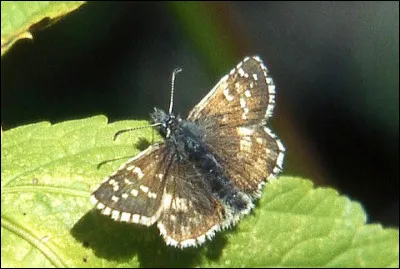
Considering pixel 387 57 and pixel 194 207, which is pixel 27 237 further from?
pixel 387 57

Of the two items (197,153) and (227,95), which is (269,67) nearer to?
(227,95)

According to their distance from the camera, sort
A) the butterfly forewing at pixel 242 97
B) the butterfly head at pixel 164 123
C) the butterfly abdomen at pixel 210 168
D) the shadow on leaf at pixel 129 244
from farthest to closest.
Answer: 1. the butterfly forewing at pixel 242 97
2. the butterfly head at pixel 164 123
3. the butterfly abdomen at pixel 210 168
4. the shadow on leaf at pixel 129 244

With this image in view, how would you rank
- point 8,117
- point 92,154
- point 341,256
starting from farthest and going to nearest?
point 8,117, point 341,256, point 92,154

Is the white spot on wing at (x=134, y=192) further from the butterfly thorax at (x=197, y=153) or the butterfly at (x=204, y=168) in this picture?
the butterfly thorax at (x=197, y=153)

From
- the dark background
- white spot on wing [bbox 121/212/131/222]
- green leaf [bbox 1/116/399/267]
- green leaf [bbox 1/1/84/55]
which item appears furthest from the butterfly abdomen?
the dark background

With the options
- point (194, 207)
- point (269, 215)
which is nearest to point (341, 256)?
point (269, 215)

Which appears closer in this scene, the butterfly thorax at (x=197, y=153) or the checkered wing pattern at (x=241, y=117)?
the butterfly thorax at (x=197, y=153)

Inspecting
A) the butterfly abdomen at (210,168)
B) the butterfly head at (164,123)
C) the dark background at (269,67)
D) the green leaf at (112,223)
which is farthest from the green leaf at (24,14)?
the dark background at (269,67)
